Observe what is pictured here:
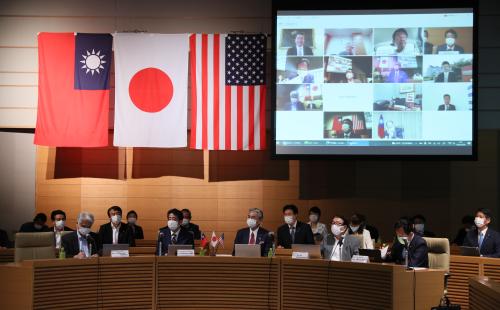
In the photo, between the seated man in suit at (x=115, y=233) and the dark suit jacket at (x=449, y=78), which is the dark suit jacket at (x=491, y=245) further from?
the seated man in suit at (x=115, y=233)

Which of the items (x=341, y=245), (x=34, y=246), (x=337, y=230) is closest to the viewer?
(x=34, y=246)

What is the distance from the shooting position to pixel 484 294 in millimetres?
7777

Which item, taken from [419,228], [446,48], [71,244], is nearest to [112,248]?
[71,244]

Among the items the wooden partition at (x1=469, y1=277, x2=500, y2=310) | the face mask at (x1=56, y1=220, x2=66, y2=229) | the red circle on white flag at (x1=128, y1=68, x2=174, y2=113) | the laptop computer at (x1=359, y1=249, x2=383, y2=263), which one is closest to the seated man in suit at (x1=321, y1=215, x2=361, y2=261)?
the laptop computer at (x1=359, y1=249, x2=383, y2=263)

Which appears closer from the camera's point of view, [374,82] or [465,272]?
[465,272]

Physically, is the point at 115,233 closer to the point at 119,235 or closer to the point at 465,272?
the point at 119,235

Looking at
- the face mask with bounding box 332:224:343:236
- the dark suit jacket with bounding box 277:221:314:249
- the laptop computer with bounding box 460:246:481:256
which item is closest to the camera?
the face mask with bounding box 332:224:343:236

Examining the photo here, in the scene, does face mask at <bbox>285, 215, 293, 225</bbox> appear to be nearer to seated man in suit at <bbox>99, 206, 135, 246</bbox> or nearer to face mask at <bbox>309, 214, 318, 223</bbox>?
face mask at <bbox>309, 214, 318, 223</bbox>

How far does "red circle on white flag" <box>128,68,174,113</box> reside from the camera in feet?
46.4

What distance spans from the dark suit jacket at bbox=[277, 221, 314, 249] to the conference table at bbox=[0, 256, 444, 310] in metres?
2.39

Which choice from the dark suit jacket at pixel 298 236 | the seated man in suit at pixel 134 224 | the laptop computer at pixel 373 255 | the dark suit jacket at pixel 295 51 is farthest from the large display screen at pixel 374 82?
the laptop computer at pixel 373 255

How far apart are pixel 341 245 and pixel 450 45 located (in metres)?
4.25

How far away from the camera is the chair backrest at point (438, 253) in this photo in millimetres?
10857

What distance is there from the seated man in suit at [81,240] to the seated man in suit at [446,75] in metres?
5.96
